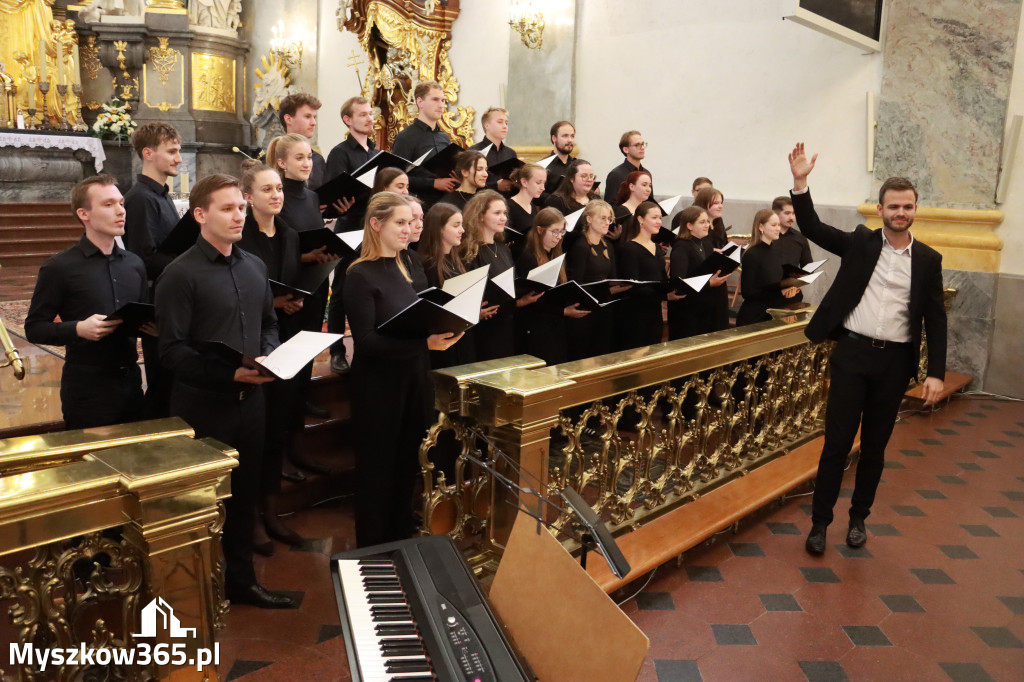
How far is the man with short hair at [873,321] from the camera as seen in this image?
3.83 m

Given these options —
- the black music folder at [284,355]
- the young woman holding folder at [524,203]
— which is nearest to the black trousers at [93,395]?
the black music folder at [284,355]

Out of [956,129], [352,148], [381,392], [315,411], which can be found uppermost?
[956,129]

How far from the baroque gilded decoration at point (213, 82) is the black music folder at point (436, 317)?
1174cm

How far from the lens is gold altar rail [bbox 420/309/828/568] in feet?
10.0

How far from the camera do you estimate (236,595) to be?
3.19m

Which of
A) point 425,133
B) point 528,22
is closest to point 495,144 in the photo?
point 425,133

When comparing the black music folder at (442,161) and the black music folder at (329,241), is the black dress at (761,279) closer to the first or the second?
the black music folder at (442,161)

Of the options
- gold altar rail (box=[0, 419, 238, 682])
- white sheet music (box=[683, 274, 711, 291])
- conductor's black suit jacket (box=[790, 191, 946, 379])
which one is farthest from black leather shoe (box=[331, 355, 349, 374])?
gold altar rail (box=[0, 419, 238, 682])

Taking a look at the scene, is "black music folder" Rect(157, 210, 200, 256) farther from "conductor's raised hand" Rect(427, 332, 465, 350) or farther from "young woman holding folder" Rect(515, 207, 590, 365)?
"young woman holding folder" Rect(515, 207, 590, 365)

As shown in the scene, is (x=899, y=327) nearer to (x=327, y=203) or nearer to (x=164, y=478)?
(x=327, y=203)

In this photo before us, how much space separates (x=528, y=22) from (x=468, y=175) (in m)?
6.02

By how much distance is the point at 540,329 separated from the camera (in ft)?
16.1

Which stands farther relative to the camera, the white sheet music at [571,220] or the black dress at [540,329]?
the white sheet music at [571,220]

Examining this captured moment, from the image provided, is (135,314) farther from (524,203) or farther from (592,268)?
(592,268)
